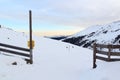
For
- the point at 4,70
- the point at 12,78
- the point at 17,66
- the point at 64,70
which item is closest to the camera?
the point at 12,78

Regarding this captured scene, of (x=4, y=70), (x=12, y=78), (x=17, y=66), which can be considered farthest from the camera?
(x=17, y=66)

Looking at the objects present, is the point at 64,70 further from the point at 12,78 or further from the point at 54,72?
the point at 12,78

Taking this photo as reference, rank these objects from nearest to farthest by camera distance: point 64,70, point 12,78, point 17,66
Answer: point 12,78 → point 17,66 → point 64,70

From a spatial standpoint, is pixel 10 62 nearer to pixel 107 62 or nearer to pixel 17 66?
pixel 17 66

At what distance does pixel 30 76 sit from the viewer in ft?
44.8

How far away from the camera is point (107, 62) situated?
15398mm

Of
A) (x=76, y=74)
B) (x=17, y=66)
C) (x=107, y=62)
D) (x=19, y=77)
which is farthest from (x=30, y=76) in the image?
(x=107, y=62)

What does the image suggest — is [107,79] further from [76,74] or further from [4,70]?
[4,70]

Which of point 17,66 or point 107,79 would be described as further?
point 17,66

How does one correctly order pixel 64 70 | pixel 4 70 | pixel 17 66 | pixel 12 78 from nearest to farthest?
pixel 12 78
pixel 4 70
pixel 17 66
pixel 64 70

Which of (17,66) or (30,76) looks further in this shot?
(17,66)

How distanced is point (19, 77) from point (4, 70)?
3.16 ft

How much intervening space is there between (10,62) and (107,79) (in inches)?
196

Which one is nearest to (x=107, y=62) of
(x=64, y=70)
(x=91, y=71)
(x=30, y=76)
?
(x=91, y=71)
